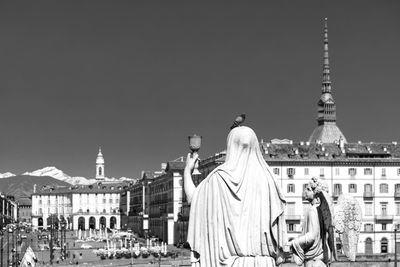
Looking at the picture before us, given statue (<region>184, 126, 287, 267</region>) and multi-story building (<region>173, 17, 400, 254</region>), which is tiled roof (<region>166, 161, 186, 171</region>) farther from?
statue (<region>184, 126, 287, 267</region>)

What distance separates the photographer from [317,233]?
36.8 feet

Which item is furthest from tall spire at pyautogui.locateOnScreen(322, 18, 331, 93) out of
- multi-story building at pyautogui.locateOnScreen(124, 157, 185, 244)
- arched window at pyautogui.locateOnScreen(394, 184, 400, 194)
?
arched window at pyautogui.locateOnScreen(394, 184, 400, 194)

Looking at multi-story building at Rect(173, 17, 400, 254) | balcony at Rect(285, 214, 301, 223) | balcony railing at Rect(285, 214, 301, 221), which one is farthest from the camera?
multi-story building at Rect(173, 17, 400, 254)

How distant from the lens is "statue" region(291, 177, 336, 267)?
11102 mm

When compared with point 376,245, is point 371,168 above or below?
above

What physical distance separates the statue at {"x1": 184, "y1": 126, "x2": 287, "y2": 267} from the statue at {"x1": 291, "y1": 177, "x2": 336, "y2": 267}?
0.49 metres

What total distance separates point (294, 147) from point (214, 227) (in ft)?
326

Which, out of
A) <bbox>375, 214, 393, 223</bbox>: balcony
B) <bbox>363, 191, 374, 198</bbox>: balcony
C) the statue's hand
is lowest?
<bbox>375, 214, 393, 223</bbox>: balcony

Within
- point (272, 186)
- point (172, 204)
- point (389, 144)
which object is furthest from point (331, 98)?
point (272, 186)

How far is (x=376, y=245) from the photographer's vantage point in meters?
103

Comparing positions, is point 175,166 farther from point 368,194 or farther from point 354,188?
point 368,194

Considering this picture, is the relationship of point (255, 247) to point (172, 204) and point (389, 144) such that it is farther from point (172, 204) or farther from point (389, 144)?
point (172, 204)

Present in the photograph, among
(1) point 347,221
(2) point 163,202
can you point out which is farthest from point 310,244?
(2) point 163,202

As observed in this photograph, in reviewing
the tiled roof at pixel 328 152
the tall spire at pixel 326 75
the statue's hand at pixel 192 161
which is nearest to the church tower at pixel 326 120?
the tall spire at pixel 326 75
